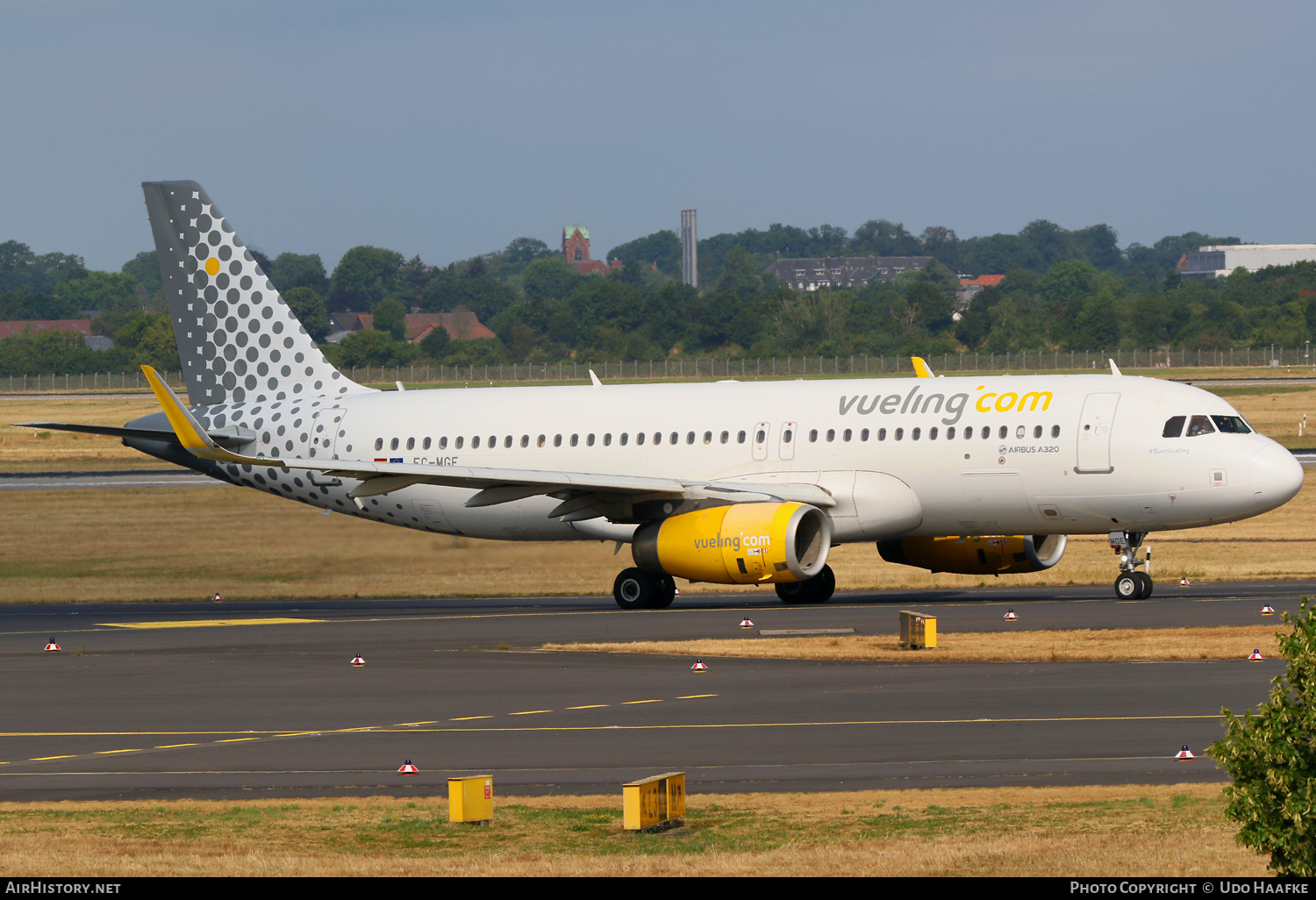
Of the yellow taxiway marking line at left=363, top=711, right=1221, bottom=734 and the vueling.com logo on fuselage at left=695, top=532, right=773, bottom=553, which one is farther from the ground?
the vueling.com logo on fuselage at left=695, top=532, right=773, bottom=553

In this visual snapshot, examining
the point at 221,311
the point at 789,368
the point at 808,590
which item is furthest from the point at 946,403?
the point at 789,368

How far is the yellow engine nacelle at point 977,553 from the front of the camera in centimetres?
3666

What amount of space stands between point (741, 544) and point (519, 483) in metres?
4.82

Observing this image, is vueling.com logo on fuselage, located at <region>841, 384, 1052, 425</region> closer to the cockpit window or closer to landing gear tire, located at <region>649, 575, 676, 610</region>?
the cockpit window

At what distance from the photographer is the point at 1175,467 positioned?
32938 millimetres

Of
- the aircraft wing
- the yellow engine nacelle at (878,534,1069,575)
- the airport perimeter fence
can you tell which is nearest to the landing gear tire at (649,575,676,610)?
the aircraft wing

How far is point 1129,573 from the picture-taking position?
3412 centimetres

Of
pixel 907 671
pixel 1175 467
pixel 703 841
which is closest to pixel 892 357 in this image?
pixel 1175 467

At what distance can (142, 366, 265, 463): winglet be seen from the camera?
34.0m

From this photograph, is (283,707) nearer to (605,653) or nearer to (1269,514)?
(605,653)

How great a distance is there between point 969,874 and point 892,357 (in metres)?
114

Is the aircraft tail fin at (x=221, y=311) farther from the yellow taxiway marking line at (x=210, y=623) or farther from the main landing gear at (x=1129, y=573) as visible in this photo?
the main landing gear at (x=1129, y=573)

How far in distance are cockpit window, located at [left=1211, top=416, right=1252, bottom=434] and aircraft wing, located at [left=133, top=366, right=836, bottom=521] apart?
24.3 feet

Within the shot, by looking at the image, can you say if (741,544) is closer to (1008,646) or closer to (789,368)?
(1008,646)
